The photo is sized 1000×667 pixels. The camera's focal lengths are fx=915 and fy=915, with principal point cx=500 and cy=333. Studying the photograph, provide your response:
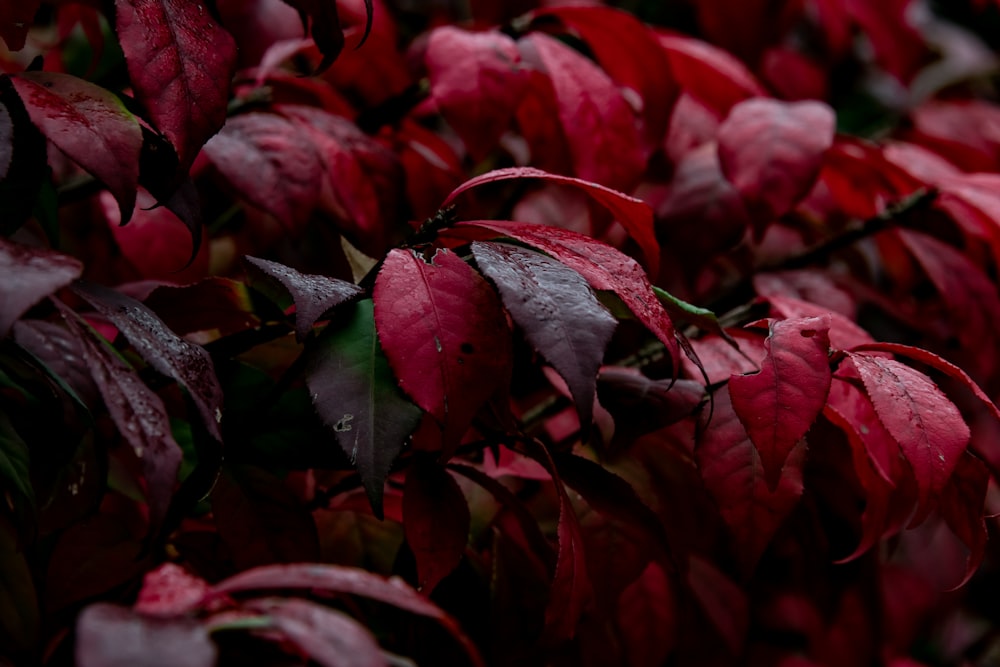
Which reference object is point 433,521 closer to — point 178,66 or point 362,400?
point 362,400

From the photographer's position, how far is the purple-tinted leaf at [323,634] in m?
0.29

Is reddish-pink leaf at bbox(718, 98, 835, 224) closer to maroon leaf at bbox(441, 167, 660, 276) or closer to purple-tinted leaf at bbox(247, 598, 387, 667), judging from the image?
maroon leaf at bbox(441, 167, 660, 276)

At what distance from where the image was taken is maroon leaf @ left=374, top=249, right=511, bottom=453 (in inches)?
16.8

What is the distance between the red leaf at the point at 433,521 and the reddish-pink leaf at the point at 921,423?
226 mm

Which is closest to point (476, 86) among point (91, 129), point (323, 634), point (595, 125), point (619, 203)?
point (595, 125)

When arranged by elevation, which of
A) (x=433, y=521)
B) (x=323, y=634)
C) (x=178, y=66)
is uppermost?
(x=178, y=66)

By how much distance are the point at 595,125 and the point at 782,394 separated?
0.99ft

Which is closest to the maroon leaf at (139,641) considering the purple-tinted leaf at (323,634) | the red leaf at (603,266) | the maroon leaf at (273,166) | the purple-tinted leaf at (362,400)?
the purple-tinted leaf at (323,634)

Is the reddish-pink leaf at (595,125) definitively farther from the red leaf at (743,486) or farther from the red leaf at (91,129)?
the red leaf at (91,129)

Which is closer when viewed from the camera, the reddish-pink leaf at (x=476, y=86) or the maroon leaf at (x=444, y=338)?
the maroon leaf at (x=444, y=338)

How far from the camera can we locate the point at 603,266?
462mm

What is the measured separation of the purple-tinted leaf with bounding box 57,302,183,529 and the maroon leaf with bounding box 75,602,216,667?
0.15ft

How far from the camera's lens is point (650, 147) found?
0.78 meters

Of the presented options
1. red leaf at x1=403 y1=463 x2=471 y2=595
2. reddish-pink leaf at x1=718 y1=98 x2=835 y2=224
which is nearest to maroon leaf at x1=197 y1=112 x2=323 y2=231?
red leaf at x1=403 y1=463 x2=471 y2=595
